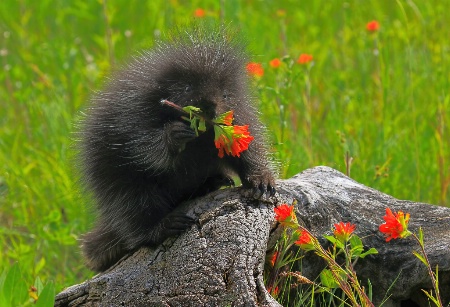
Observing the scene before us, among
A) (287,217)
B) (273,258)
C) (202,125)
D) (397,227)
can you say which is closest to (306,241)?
(287,217)

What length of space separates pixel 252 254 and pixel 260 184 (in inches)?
18.9

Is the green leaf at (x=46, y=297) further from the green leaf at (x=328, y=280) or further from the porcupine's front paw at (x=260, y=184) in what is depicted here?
the green leaf at (x=328, y=280)

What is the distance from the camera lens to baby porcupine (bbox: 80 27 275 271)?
365 cm

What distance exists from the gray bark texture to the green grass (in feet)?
1.77

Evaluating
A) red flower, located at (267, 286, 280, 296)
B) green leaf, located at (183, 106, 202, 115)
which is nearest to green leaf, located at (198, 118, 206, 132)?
green leaf, located at (183, 106, 202, 115)

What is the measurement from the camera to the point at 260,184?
3.66m

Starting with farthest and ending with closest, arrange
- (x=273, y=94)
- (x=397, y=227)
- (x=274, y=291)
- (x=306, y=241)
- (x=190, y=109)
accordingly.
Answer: (x=273, y=94) < (x=274, y=291) < (x=190, y=109) < (x=306, y=241) < (x=397, y=227)

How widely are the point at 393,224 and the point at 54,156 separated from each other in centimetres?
336

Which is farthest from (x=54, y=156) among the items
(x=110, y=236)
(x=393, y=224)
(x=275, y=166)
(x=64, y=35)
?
(x=393, y=224)

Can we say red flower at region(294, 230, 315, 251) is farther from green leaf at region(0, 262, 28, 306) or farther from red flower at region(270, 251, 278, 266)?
green leaf at region(0, 262, 28, 306)

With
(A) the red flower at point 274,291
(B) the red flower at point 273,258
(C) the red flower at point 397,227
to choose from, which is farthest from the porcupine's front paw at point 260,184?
(C) the red flower at point 397,227

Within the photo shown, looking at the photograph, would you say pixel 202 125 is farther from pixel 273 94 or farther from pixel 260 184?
pixel 273 94

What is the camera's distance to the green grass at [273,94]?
5219 mm

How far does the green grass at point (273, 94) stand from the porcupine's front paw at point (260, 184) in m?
0.57
